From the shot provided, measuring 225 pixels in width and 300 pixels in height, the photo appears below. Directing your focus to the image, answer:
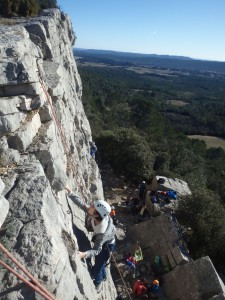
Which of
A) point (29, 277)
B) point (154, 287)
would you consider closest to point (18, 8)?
point (154, 287)

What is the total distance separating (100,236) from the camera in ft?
26.3

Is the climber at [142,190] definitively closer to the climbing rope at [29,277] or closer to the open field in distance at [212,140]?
the climbing rope at [29,277]

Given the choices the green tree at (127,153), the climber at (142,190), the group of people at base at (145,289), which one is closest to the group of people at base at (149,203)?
the climber at (142,190)

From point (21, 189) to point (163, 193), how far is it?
14906mm

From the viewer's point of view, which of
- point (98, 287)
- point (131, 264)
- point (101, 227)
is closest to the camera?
point (101, 227)

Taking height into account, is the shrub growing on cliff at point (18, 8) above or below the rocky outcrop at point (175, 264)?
above

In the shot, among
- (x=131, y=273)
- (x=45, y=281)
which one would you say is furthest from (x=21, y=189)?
(x=131, y=273)

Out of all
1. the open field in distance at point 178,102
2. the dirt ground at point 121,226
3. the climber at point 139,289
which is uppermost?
the climber at point 139,289

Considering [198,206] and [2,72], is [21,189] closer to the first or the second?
[2,72]

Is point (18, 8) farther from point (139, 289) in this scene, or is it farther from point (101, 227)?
point (139, 289)

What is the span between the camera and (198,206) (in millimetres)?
18469

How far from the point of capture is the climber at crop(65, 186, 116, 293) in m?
7.96

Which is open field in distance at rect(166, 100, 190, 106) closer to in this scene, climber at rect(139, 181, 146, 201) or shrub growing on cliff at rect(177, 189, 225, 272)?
climber at rect(139, 181, 146, 201)

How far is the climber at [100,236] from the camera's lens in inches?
314
